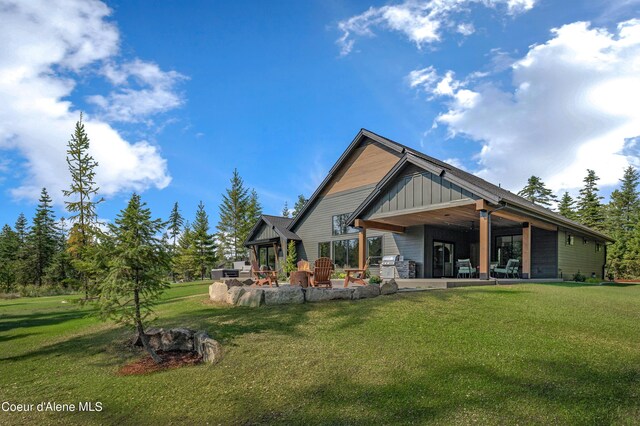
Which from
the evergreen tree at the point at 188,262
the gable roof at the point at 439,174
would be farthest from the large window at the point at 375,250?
the evergreen tree at the point at 188,262

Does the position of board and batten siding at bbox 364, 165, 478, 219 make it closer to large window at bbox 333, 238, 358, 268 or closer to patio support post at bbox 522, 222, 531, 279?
patio support post at bbox 522, 222, 531, 279

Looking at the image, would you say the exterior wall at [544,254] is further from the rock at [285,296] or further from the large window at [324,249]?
the rock at [285,296]

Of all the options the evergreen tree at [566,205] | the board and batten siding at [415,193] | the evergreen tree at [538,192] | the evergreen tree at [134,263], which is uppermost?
the evergreen tree at [538,192]

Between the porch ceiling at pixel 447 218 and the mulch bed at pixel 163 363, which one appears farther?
the porch ceiling at pixel 447 218

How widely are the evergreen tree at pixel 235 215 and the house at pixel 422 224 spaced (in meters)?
15.9

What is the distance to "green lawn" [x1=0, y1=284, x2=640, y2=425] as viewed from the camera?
364cm

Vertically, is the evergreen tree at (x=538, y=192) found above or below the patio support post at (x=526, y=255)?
above

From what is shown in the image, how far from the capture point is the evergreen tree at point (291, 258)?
69.4 feet

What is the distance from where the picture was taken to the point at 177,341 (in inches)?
247

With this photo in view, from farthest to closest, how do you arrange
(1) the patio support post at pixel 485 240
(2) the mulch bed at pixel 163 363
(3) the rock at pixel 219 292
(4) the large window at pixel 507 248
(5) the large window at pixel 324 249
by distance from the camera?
(5) the large window at pixel 324 249 → (4) the large window at pixel 507 248 → (1) the patio support post at pixel 485 240 → (3) the rock at pixel 219 292 → (2) the mulch bed at pixel 163 363

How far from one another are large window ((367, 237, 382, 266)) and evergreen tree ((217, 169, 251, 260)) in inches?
910

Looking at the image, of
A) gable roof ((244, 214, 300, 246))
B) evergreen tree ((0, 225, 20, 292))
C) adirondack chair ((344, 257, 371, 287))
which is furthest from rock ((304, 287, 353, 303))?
evergreen tree ((0, 225, 20, 292))

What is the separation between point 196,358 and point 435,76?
42.8ft

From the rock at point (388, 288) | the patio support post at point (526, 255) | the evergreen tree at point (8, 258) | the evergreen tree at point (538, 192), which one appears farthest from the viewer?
the evergreen tree at point (538, 192)
